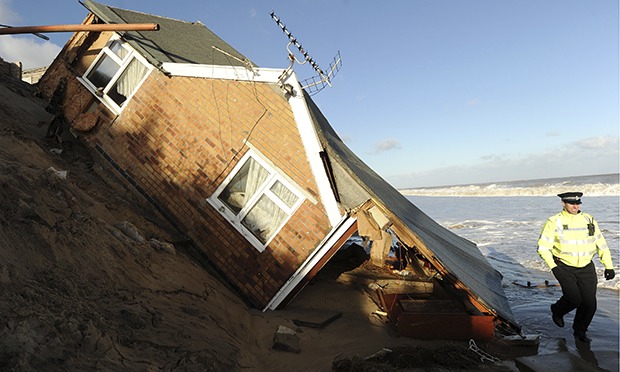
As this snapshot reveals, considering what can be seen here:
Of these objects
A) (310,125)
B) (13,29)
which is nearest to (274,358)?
(310,125)

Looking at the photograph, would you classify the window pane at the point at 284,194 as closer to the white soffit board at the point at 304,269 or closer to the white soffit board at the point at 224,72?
the white soffit board at the point at 304,269

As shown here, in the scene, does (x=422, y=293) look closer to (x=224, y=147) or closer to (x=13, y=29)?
(x=224, y=147)

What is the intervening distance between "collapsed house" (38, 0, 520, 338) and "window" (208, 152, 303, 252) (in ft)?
0.06

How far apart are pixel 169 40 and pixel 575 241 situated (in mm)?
9506

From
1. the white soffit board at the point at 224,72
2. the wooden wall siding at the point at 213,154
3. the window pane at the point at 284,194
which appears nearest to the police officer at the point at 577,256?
the wooden wall siding at the point at 213,154

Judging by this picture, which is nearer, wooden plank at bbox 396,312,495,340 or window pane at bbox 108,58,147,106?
wooden plank at bbox 396,312,495,340

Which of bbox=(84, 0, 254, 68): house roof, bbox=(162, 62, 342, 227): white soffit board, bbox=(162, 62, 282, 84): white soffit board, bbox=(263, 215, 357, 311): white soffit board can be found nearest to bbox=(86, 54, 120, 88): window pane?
bbox=(84, 0, 254, 68): house roof

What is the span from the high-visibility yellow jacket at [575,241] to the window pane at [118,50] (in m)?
8.73

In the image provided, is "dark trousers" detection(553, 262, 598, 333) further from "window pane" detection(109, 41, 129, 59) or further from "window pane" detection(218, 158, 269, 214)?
"window pane" detection(109, 41, 129, 59)

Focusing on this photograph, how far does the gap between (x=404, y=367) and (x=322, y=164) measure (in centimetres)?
316

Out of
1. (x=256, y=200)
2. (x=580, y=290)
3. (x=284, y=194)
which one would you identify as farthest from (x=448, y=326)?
(x=256, y=200)

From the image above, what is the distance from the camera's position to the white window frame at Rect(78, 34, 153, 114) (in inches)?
294

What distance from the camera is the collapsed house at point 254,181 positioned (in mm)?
5422

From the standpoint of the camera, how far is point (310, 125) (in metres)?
6.04
